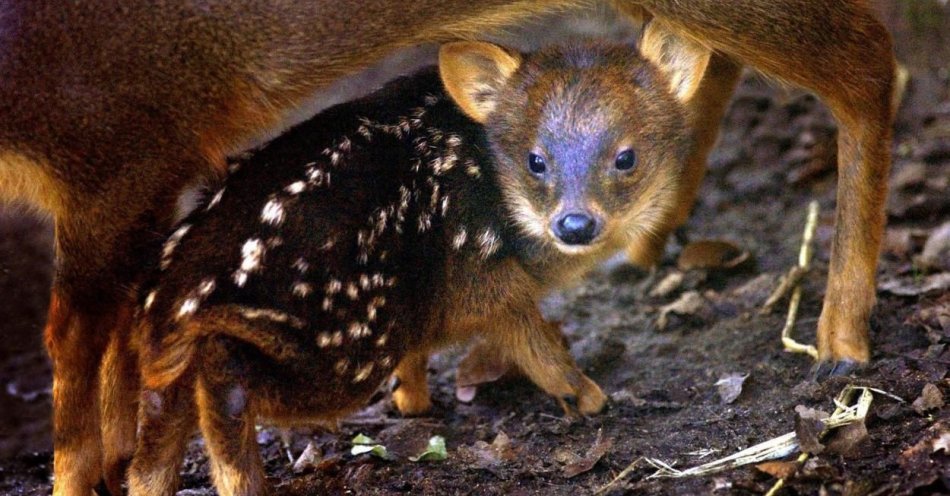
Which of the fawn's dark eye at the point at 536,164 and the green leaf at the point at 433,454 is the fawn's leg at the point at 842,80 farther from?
the green leaf at the point at 433,454

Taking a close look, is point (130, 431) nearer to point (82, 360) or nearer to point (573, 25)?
point (82, 360)

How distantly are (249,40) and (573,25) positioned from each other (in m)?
3.90

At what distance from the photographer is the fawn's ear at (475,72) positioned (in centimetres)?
500

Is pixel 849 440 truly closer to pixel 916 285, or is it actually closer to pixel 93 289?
pixel 916 285

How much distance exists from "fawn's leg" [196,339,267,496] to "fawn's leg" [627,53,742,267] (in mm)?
2498

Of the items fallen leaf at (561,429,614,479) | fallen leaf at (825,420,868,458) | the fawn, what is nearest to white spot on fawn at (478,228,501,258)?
the fawn

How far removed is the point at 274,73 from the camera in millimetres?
4633

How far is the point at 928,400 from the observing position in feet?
14.3

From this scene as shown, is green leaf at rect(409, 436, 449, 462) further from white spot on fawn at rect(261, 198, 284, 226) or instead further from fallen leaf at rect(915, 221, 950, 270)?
fallen leaf at rect(915, 221, 950, 270)

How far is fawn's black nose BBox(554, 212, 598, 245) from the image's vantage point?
4.65 m

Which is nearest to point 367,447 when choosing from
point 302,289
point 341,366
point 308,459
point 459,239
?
point 308,459

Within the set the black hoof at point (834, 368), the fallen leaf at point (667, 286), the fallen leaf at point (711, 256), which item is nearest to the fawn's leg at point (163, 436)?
the black hoof at point (834, 368)

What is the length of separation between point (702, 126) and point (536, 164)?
4.69 feet

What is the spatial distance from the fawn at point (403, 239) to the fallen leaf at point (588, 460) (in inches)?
17.8
